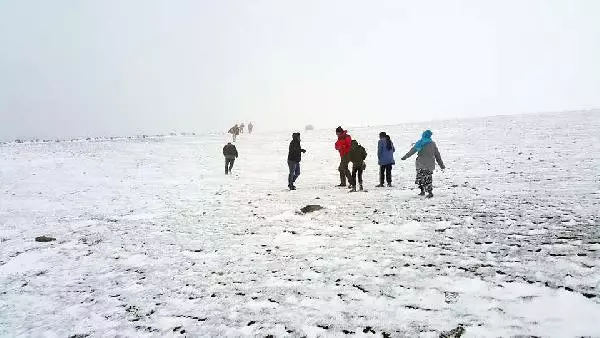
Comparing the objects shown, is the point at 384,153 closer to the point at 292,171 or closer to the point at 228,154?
the point at 292,171

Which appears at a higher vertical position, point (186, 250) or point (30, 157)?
point (30, 157)

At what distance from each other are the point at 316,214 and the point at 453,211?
10.6 feet

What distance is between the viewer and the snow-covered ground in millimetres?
4520

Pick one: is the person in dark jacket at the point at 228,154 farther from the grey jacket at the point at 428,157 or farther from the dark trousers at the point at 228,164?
the grey jacket at the point at 428,157

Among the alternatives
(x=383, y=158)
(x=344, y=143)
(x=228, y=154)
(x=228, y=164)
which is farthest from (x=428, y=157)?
(x=228, y=164)

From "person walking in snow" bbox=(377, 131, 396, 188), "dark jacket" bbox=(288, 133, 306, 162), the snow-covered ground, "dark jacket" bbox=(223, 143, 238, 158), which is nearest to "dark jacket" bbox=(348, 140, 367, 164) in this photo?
"person walking in snow" bbox=(377, 131, 396, 188)

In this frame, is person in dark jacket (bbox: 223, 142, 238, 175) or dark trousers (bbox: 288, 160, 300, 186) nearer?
dark trousers (bbox: 288, 160, 300, 186)

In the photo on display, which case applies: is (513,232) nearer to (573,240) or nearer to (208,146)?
(573,240)

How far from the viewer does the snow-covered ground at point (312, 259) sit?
4.52m

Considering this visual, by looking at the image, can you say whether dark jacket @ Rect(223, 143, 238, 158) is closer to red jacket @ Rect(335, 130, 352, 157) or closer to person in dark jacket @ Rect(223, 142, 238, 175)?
person in dark jacket @ Rect(223, 142, 238, 175)

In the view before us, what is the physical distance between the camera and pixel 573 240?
249 inches

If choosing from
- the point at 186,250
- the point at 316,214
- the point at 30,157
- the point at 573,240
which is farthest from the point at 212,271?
the point at 30,157

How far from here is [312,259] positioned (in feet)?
21.3

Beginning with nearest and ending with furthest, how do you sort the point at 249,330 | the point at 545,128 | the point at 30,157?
the point at 249,330
the point at 30,157
the point at 545,128
